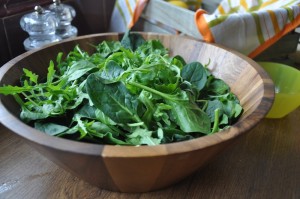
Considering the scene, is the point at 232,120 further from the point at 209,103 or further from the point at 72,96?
the point at 72,96

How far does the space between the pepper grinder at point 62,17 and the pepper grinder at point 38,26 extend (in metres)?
0.04

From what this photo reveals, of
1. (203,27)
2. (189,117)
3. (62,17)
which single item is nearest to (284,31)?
(203,27)

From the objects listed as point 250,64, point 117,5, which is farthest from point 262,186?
point 117,5

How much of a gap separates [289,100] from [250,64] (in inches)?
5.3

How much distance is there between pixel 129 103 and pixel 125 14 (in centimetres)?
53

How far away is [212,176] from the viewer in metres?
0.47

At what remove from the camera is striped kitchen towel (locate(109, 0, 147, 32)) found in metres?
0.83

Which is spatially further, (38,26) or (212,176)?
(38,26)

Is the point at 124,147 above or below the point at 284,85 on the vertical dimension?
above

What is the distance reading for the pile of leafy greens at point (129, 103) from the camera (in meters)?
0.41

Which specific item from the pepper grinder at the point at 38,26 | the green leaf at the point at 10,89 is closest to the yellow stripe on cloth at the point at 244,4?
the pepper grinder at the point at 38,26

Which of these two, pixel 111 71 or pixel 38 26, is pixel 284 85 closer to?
pixel 111 71

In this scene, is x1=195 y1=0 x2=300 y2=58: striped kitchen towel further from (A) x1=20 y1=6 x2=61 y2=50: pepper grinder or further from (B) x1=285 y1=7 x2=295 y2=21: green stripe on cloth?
(A) x1=20 y1=6 x2=61 y2=50: pepper grinder

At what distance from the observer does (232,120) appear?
0.46 meters
